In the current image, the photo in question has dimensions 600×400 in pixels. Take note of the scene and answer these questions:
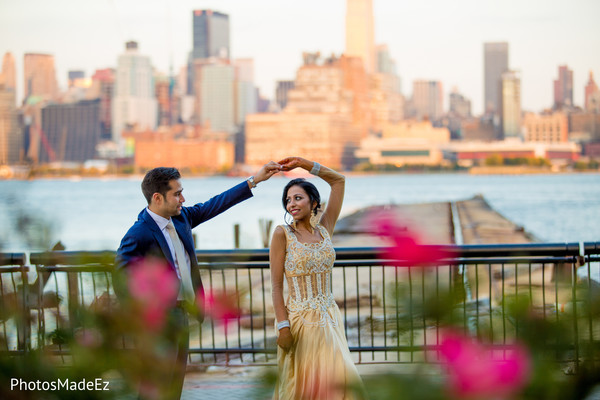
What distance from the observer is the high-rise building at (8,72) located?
1820 mm

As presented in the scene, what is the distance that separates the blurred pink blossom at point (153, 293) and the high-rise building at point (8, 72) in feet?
1.68

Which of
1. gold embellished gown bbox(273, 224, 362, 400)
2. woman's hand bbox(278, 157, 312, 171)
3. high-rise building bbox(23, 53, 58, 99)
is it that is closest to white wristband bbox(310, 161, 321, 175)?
woman's hand bbox(278, 157, 312, 171)

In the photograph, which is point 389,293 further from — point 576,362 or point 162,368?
point 162,368

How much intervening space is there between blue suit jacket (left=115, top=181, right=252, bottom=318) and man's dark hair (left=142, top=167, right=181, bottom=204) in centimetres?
11

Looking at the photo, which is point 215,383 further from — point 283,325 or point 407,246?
point 407,246

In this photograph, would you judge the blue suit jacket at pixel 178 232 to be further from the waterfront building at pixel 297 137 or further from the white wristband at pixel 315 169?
the waterfront building at pixel 297 137

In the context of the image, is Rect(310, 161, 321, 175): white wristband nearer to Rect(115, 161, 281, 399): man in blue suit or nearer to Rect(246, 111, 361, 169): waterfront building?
Rect(115, 161, 281, 399): man in blue suit

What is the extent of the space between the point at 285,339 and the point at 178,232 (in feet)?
2.57

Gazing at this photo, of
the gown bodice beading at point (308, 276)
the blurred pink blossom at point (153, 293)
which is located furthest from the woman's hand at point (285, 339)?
the blurred pink blossom at point (153, 293)

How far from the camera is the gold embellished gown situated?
4516 mm

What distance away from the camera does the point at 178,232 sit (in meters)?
4.61

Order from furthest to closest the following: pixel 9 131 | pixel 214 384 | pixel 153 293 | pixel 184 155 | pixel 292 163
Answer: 1. pixel 184 155
2. pixel 214 384
3. pixel 292 163
4. pixel 9 131
5. pixel 153 293

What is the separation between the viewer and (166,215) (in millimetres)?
4516

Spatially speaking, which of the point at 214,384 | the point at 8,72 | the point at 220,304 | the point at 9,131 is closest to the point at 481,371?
the point at 220,304
